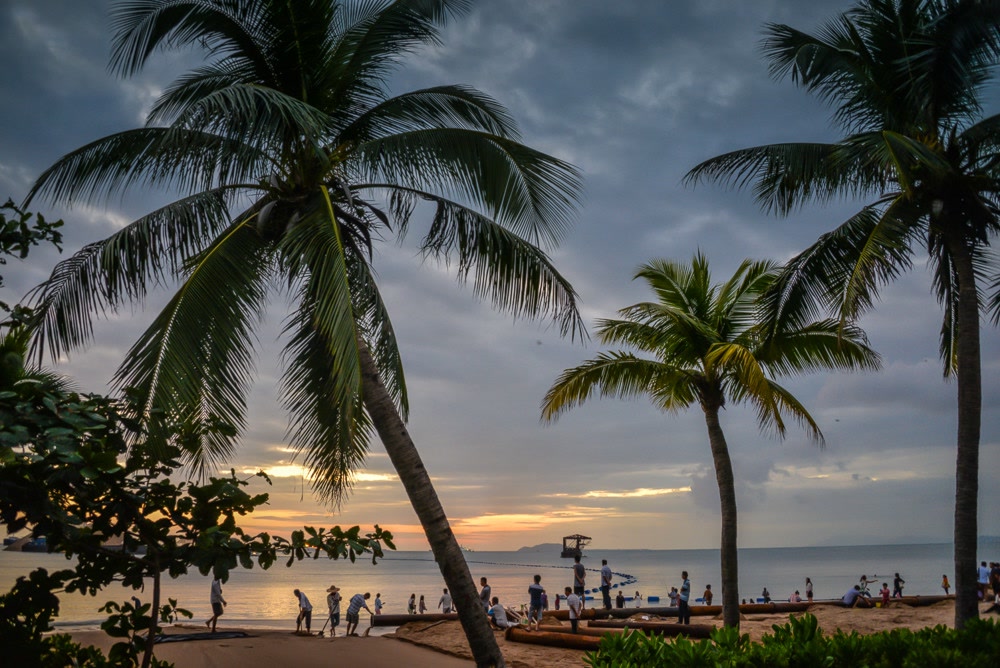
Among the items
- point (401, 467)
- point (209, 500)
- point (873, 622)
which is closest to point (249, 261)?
point (401, 467)

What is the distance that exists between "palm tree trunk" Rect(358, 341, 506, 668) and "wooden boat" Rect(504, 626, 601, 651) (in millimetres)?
5718

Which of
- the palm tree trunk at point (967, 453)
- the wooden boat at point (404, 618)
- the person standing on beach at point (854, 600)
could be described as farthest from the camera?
the person standing on beach at point (854, 600)

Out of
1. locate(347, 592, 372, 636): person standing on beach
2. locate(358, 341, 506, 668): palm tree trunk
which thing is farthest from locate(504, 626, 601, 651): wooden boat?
locate(358, 341, 506, 668): palm tree trunk

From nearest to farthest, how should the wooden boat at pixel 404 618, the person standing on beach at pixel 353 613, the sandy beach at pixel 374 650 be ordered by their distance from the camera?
the sandy beach at pixel 374 650, the person standing on beach at pixel 353 613, the wooden boat at pixel 404 618

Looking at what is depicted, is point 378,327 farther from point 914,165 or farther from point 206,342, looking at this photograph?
point 914,165

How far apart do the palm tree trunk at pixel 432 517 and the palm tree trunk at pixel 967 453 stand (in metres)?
6.55

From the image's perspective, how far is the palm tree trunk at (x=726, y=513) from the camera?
51.6ft

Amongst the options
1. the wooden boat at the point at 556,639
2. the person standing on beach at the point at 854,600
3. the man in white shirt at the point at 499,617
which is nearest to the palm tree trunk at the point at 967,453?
the wooden boat at the point at 556,639

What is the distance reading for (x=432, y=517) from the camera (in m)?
8.51

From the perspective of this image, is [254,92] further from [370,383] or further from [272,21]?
[370,383]

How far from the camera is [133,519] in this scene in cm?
625

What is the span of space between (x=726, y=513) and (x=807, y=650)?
1155cm

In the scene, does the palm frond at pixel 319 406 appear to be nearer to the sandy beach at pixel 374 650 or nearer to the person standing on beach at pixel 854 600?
the sandy beach at pixel 374 650

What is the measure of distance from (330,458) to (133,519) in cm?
402
